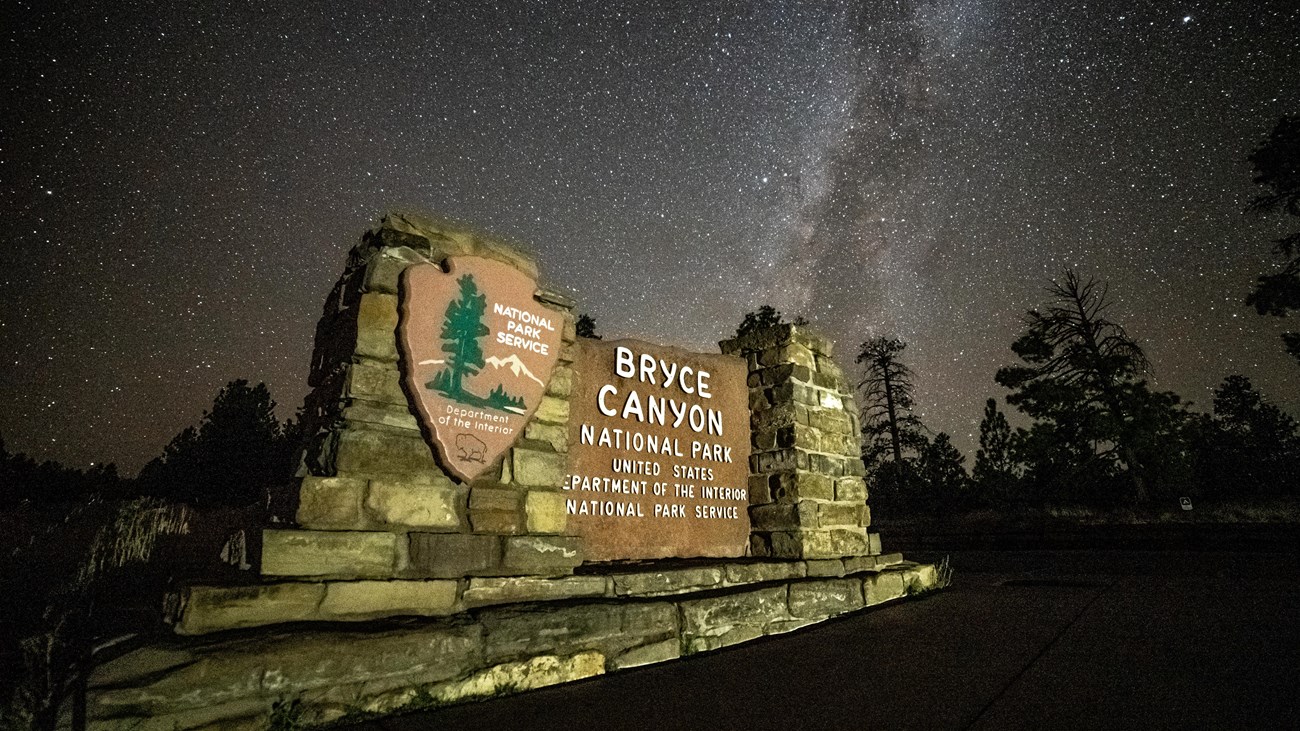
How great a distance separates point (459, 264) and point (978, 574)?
713 cm

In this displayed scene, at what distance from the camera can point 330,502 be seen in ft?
7.96

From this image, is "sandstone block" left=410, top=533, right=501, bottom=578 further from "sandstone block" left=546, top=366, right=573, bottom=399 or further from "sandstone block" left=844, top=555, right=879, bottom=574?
"sandstone block" left=844, top=555, right=879, bottom=574

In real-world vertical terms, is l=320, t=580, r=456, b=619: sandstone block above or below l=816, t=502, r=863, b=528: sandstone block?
below

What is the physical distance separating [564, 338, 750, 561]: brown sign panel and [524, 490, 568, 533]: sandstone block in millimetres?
337

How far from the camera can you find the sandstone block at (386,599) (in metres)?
2.33

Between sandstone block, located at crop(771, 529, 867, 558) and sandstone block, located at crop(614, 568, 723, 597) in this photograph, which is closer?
sandstone block, located at crop(614, 568, 723, 597)

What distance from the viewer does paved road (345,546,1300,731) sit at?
A: 79.6 inches

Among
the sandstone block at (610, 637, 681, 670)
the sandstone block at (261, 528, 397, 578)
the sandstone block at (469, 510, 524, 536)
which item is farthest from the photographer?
the sandstone block at (610, 637, 681, 670)

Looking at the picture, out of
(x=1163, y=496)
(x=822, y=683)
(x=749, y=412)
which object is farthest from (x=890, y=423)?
(x=822, y=683)

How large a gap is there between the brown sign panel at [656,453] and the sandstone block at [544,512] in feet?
1.11

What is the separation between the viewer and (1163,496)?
A: 62.4ft

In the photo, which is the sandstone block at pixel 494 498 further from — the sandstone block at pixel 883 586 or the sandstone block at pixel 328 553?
the sandstone block at pixel 883 586

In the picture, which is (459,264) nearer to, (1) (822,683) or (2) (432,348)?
(2) (432,348)

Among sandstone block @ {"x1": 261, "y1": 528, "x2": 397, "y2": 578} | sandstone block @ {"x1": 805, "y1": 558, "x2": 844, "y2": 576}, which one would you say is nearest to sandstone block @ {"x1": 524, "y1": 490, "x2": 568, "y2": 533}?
sandstone block @ {"x1": 261, "y1": 528, "x2": 397, "y2": 578}
